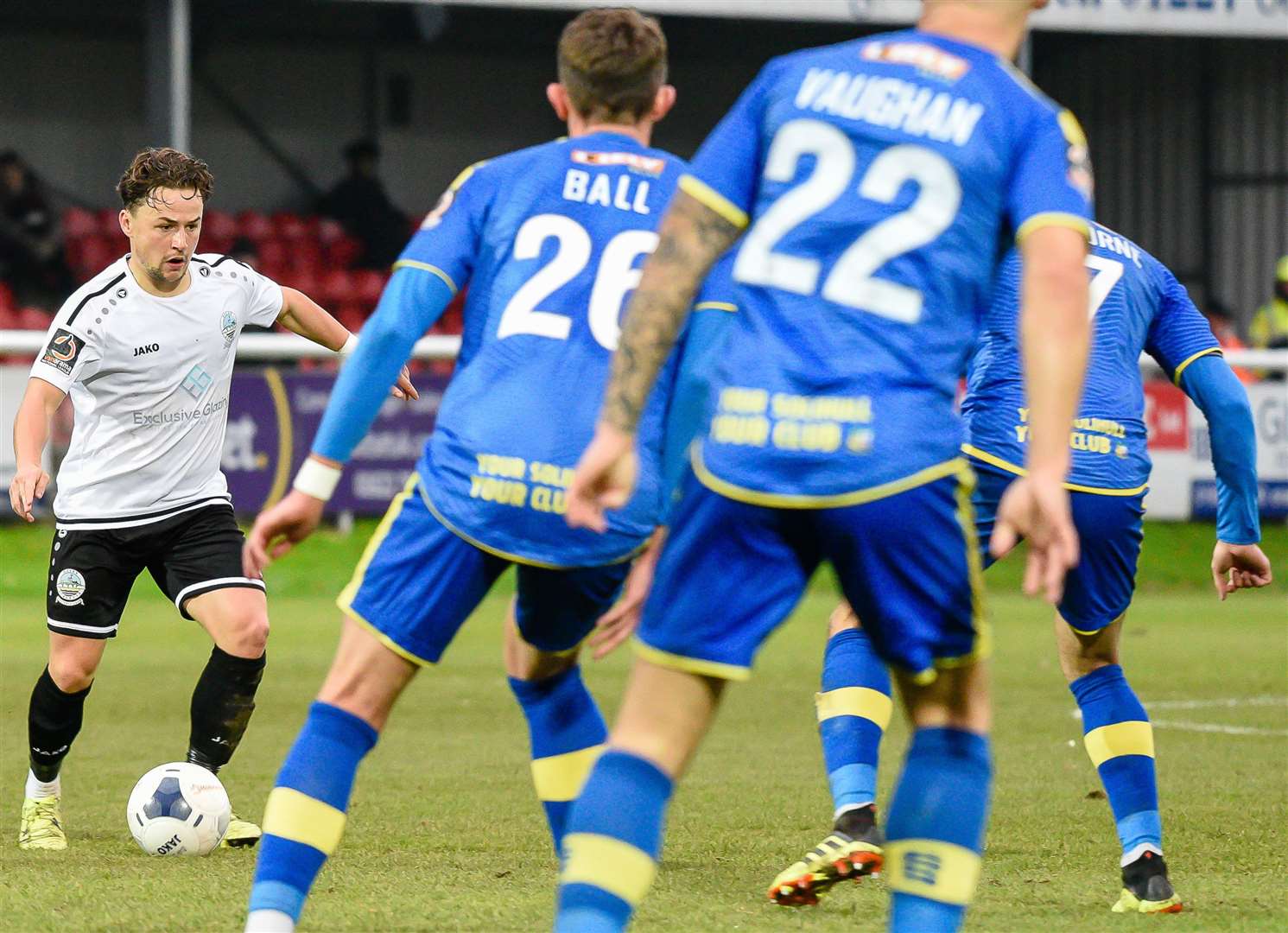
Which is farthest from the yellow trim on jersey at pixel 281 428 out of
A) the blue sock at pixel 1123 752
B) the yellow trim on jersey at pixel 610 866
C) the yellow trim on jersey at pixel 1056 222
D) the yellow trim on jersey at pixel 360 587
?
the yellow trim on jersey at pixel 1056 222

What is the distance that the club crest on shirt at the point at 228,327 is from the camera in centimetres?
651

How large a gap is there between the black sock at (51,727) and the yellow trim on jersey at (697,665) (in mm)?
3213

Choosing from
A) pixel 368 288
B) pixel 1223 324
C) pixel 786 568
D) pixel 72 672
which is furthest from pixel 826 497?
pixel 1223 324

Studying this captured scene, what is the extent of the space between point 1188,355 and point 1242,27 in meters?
14.9

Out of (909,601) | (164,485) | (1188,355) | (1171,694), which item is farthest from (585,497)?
(1171,694)

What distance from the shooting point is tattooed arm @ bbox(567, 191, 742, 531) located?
11.2 feet

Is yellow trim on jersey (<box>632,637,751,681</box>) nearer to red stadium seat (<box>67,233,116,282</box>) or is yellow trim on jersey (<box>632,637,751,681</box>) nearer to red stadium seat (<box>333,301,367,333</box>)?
red stadium seat (<box>333,301,367,333</box>)

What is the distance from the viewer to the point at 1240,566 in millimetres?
5273

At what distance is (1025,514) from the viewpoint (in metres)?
3.26

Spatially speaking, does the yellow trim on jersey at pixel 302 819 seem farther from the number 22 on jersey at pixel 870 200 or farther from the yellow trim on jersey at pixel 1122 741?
the yellow trim on jersey at pixel 1122 741

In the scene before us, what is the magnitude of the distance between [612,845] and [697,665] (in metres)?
0.33

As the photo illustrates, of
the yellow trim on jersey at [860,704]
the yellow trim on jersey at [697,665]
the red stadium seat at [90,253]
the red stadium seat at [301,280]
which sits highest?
the red stadium seat at [90,253]

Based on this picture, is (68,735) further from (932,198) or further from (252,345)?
(252,345)

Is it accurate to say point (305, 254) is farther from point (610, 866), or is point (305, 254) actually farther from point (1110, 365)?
point (610, 866)
